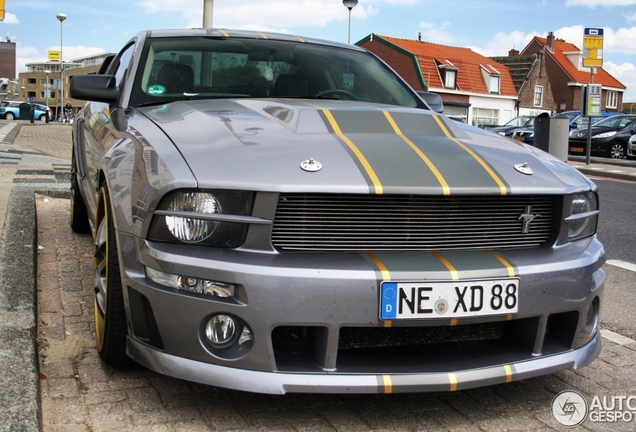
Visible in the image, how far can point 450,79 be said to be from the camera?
48.5 meters

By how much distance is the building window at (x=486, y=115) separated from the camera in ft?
165

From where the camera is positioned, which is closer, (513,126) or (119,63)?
(119,63)

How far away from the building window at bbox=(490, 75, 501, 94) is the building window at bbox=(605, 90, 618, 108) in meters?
16.7

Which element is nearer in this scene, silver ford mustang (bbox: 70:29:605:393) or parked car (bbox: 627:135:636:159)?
silver ford mustang (bbox: 70:29:605:393)

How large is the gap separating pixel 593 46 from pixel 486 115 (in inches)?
1361

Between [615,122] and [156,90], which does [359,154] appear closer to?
[156,90]

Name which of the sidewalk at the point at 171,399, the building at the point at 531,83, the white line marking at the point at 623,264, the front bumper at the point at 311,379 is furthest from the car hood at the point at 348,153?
the building at the point at 531,83

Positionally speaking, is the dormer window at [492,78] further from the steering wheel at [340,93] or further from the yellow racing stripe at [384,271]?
the yellow racing stripe at [384,271]

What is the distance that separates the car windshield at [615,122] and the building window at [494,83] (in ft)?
93.2

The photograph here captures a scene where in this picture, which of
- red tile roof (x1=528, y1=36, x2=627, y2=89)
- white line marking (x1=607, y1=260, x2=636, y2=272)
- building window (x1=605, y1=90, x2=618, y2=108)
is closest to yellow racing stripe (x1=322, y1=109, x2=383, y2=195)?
white line marking (x1=607, y1=260, x2=636, y2=272)

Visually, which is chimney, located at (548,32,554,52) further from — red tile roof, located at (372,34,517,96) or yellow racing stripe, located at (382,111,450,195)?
yellow racing stripe, located at (382,111,450,195)

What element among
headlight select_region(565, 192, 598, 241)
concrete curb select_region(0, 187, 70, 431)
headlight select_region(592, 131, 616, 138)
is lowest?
headlight select_region(592, 131, 616, 138)

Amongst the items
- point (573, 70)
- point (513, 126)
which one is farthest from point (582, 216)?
point (573, 70)

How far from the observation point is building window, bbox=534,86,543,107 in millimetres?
55828
